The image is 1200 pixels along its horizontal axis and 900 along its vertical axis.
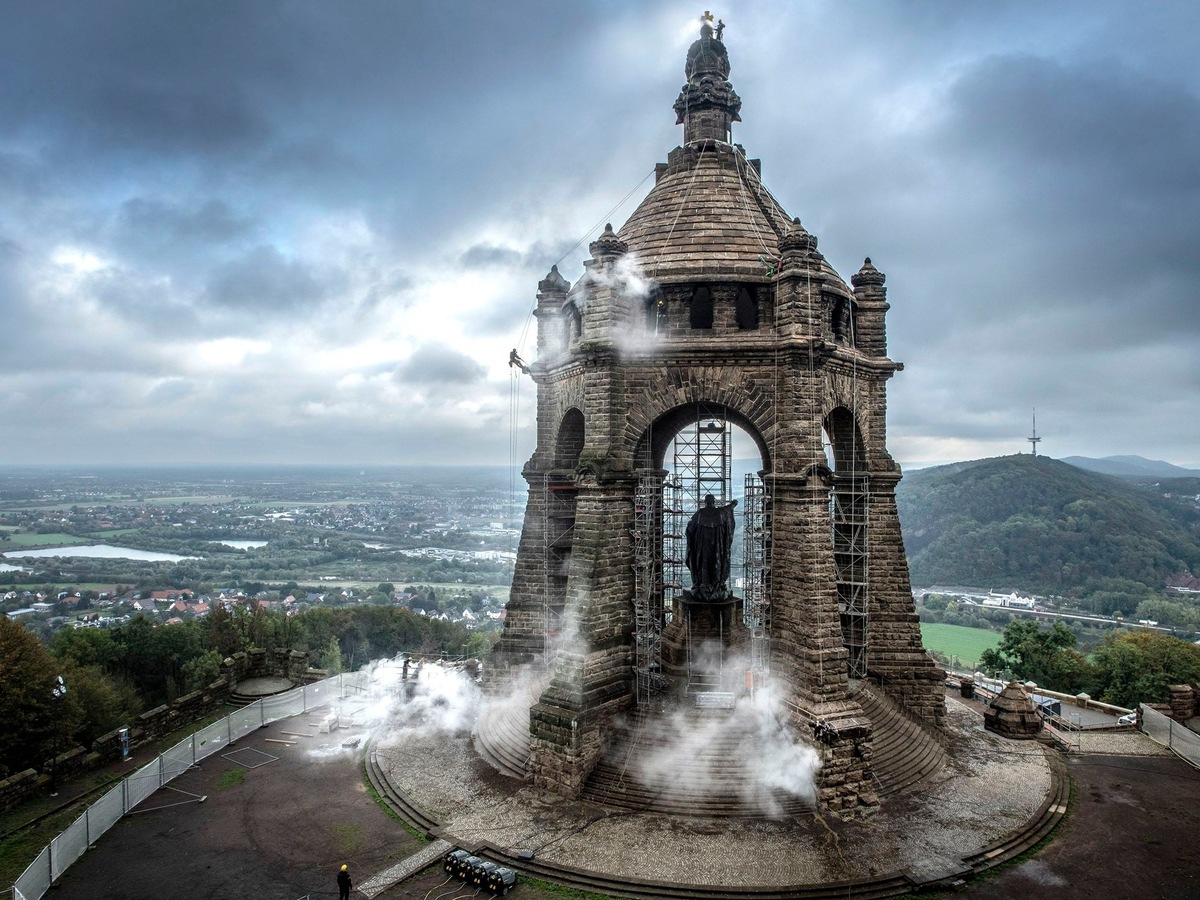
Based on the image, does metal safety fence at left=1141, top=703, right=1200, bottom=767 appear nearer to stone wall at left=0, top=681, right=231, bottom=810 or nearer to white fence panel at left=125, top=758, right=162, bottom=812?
white fence panel at left=125, top=758, right=162, bottom=812

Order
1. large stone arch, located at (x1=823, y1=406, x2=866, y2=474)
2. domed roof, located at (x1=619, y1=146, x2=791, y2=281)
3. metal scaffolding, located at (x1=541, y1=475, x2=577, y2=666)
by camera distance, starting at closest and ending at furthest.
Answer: domed roof, located at (x1=619, y1=146, x2=791, y2=281) → large stone arch, located at (x1=823, y1=406, x2=866, y2=474) → metal scaffolding, located at (x1=541, y1=475, x2=577, y2=666)

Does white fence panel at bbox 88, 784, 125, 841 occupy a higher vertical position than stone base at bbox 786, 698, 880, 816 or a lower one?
lower

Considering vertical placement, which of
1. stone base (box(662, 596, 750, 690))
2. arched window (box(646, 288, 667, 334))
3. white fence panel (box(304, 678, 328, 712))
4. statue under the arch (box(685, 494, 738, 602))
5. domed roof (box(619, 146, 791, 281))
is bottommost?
white fence panel (box(304, 678, 328, 712))

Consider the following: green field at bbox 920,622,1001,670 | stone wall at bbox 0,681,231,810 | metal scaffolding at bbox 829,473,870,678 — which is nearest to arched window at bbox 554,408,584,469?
metal scaffolding at bbox 829,473,870,678

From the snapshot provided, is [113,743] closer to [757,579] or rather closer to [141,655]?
[757,579]

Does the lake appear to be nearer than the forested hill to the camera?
No

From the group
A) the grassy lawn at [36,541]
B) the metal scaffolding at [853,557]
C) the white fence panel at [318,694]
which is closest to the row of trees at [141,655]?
the white fence panel at [318,694]
